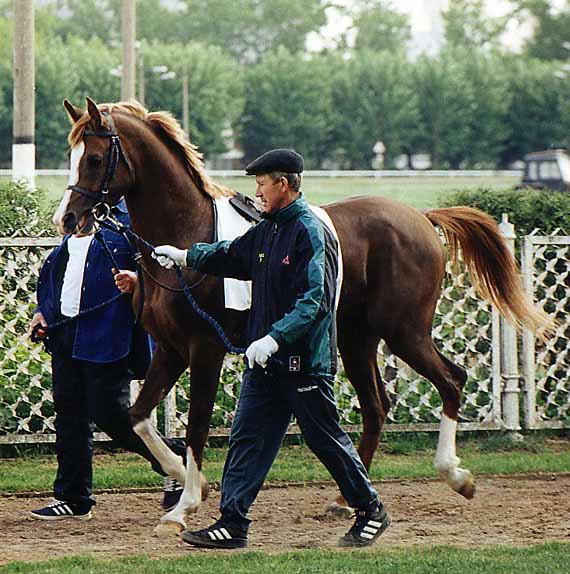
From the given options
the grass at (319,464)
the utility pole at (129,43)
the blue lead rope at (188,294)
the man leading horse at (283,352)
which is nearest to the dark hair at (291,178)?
the man leading horse at (283,352)

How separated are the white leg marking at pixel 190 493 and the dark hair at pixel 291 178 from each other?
154cm

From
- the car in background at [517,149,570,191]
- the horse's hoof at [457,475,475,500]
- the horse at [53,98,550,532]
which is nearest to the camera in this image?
the horse at [53,98,550,532]

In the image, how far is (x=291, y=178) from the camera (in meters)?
5.49

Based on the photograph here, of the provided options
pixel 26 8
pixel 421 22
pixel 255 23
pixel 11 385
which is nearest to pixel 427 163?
pixel 255 23

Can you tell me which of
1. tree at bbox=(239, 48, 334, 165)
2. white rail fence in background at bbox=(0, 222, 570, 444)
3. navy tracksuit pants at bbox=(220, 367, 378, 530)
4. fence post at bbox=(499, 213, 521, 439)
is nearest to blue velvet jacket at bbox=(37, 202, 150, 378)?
navy tracksuit pants at bbox=(220, 367, 378, 530)

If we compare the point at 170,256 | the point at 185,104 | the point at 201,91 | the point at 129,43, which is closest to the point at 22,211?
the point at 170,256

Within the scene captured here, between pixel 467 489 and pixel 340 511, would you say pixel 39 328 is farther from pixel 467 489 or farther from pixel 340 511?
pixel 467 489

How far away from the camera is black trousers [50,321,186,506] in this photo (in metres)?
6.51

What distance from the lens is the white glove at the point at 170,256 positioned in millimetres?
5789

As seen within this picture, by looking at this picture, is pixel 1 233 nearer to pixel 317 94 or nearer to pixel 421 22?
pixel 317 94

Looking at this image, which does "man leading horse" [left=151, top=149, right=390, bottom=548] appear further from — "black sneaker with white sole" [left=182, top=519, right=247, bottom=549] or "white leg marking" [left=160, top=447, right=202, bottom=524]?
"white leg marking" [left=160, top=447, right=202, bottom=524]

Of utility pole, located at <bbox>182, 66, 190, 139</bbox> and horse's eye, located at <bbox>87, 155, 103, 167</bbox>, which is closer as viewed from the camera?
horse's eye, located at <bbox>87, 155, 103, 167</bbox>

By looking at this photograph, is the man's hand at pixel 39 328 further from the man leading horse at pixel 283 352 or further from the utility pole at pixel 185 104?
the utility pole at pixel 185 104

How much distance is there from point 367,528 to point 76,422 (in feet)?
5.80
